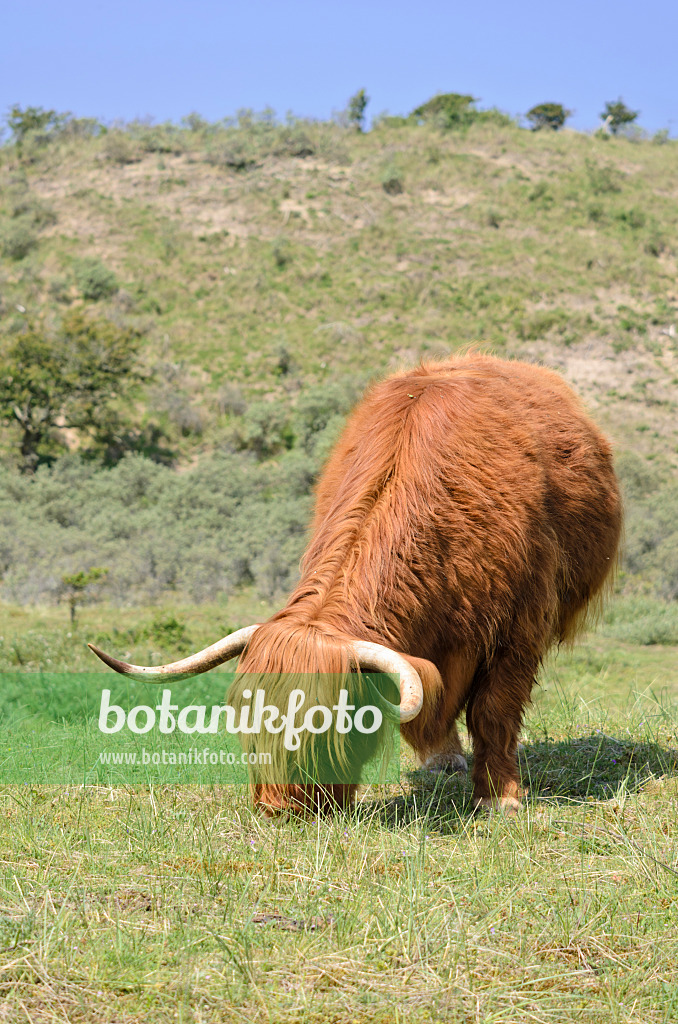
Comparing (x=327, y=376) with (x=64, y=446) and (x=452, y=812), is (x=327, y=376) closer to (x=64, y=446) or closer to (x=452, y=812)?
(x=64, y=446)

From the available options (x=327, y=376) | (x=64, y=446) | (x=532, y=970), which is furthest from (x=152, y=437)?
(x=532, y=970)

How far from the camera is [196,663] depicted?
11.0ft

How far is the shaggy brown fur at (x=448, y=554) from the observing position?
3.52 metres

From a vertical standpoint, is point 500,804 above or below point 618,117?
below

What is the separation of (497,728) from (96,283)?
30773mm

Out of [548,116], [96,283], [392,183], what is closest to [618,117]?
[548,116]

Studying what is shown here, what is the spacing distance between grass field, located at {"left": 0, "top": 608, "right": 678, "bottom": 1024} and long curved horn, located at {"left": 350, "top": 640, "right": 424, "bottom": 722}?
491 mm

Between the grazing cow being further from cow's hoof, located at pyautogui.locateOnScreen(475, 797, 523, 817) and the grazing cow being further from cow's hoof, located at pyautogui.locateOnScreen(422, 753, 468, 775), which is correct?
cow's hoof, located at pyautogui.locateOnScreen(422, 753, 468, 775)

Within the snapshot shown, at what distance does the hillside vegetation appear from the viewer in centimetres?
1853

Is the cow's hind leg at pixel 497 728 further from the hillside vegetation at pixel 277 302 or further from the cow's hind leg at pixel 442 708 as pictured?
the hillside vegetation at pixel 277 302

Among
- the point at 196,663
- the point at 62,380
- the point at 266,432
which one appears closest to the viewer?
the point at 196,663

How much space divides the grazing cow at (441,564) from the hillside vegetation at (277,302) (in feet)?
34.5

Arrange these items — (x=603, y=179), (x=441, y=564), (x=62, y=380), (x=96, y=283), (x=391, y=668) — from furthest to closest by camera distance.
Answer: (x=603, y=179), (x=96, y=283), (x=62, y=380), (x=441, y=564), (x=391, y=668)

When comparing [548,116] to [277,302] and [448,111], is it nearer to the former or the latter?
[448,111]
